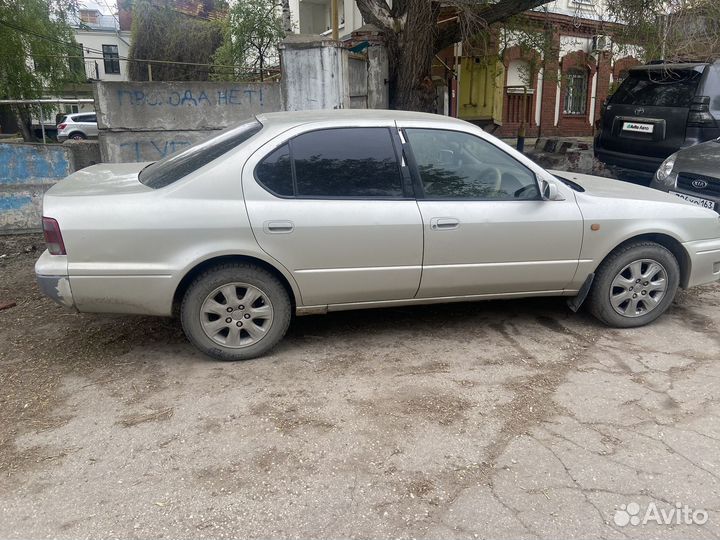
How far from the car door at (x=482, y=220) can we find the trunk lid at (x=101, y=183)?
1910 millimetres

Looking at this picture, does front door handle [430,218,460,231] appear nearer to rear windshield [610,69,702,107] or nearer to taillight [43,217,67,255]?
taillight [43,217,67,255]

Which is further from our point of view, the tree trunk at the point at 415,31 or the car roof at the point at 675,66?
the tree trunk at the point at 415,31

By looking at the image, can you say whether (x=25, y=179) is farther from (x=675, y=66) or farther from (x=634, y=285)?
(x=675, y=66)

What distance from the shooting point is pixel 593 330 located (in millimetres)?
4648

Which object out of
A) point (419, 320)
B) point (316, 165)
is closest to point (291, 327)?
point (419, 320)

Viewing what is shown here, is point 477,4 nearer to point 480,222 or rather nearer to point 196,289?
point 480,222

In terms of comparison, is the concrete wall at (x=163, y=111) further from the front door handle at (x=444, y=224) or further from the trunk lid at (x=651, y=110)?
the trunk lid at (x=651, y=110)

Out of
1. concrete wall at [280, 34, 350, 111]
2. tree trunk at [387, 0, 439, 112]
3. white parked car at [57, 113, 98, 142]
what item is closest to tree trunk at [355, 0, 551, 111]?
tree trunk at [387, 0, 439, 112]

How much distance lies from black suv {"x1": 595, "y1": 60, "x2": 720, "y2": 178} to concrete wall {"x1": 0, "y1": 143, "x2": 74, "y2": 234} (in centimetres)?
778

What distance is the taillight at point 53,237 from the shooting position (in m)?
3.61

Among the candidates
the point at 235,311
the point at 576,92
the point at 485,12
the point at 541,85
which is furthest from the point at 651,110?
the point at 576,92

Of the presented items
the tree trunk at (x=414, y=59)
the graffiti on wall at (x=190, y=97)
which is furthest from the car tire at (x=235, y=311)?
the tree trunk at (x=414, y=59)

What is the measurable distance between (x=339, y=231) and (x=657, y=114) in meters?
6.36

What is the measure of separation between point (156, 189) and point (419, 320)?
2.28 m
